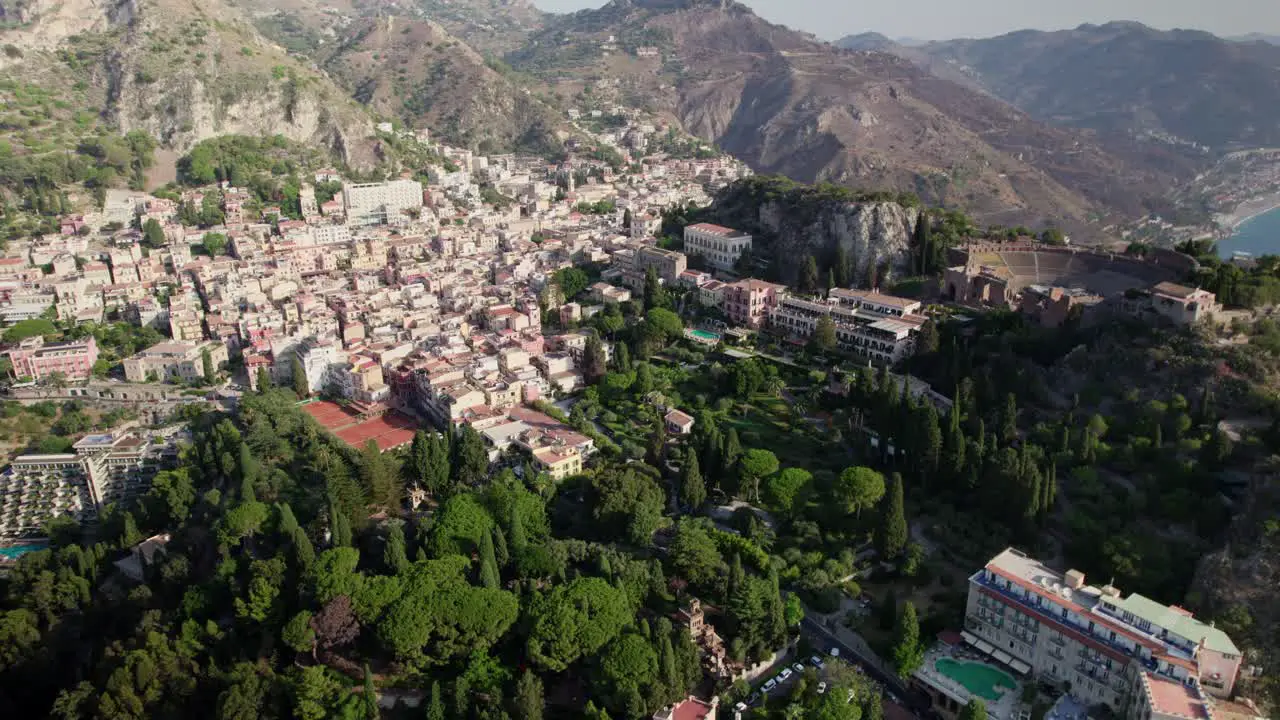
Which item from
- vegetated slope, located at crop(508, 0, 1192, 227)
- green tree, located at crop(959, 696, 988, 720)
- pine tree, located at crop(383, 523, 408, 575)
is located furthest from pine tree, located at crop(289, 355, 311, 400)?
vegetated slope, located at crop(508, 0, 1192, 227)

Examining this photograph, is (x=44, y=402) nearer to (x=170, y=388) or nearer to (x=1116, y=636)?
(x=170, y=388)

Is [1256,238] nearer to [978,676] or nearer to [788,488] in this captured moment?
[788,488]

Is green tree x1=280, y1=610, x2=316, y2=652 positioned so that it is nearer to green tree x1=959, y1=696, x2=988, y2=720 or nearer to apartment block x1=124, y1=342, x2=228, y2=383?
green tree x1=959, y1=696, x2=988, y2=720

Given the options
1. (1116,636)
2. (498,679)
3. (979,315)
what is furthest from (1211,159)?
(498,679)

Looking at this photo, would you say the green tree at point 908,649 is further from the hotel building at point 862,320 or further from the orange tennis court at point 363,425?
the orange tennis court at point 363,425

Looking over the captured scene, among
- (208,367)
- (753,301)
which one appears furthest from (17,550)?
(753,301)
